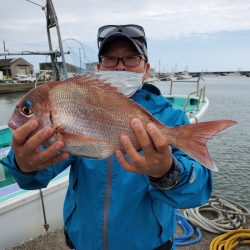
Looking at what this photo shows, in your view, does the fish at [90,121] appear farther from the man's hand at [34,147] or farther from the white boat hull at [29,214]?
the white boat hull at [29,214]

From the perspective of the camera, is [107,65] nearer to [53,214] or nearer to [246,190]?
[53,214]

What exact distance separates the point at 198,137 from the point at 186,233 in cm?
337

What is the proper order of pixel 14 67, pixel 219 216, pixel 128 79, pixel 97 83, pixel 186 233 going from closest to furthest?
1. pixel 97 83
2. pixel 128 79
3. pixel 186 233
4. pixel 219 216
5. pixel 14 67

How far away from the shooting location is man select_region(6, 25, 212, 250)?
5.19ft

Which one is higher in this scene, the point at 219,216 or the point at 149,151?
the point at 149,151

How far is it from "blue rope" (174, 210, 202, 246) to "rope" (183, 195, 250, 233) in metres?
0.15

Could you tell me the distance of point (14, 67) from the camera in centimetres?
7156

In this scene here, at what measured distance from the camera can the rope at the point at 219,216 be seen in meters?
4.84

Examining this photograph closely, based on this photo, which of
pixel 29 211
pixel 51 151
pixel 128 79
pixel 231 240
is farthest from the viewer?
pixel 231 240

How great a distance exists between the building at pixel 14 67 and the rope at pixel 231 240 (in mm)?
70539

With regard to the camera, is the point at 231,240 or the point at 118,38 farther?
the point at 231,240

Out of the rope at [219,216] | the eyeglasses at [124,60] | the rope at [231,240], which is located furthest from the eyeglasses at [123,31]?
the rope at [219,216]

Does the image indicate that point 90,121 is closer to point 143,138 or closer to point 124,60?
point 143,138

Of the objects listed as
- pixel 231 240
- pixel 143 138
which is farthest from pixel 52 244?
pixel 143 138
